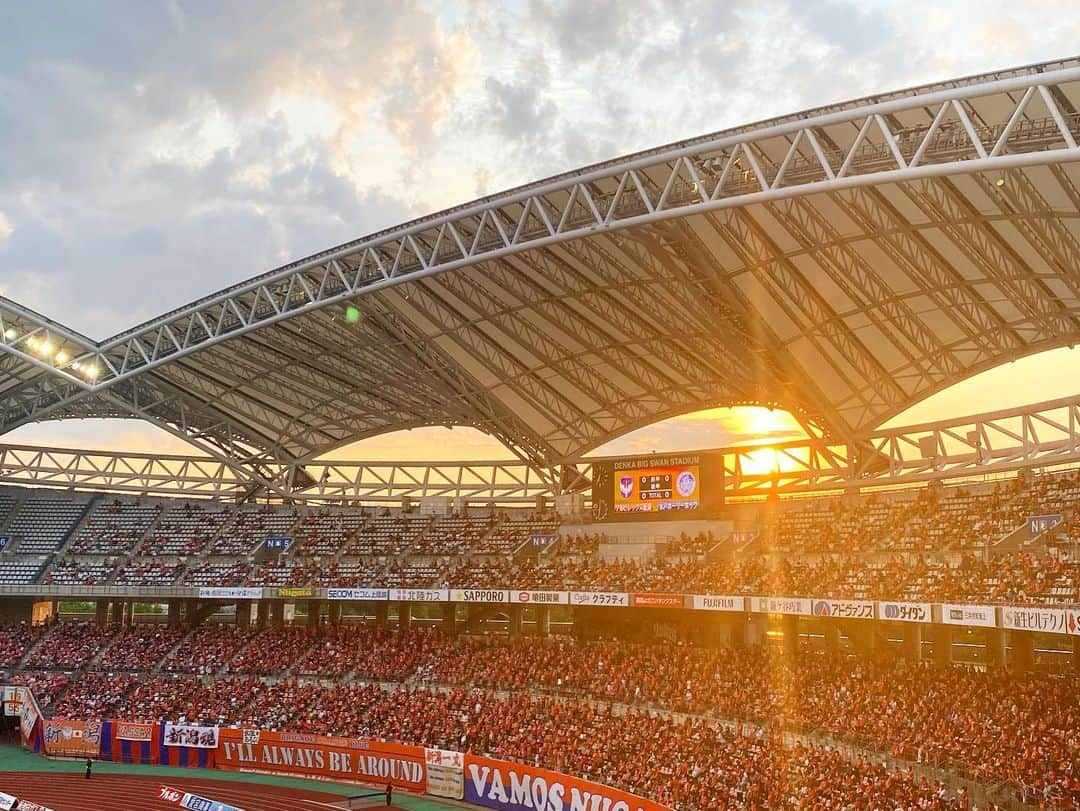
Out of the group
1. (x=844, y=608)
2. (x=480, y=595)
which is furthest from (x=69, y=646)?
(x=844, y=608)

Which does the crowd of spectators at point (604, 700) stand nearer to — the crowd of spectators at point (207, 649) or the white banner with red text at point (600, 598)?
the crowd of spectators at point (207, 649)

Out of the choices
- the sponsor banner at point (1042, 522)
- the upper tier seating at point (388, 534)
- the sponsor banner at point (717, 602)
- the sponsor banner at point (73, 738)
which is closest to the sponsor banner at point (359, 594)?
the upper tier seating at point (388, 534)

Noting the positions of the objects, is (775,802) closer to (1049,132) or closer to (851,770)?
(851,770)

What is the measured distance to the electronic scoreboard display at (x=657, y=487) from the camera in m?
45.1

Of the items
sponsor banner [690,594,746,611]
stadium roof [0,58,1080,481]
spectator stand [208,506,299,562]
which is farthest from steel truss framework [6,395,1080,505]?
sponsor banner [690,594,746,611]

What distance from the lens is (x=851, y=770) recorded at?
27266 mm

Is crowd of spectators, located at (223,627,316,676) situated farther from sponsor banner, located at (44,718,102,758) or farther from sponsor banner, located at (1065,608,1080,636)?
sponsor banner, located at (1065,608,1080,636)

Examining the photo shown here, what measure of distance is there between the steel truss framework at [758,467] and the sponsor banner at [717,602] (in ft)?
29.7

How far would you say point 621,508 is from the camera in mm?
47500

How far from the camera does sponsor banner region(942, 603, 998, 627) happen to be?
28672 mm

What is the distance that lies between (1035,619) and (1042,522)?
26.3 feet

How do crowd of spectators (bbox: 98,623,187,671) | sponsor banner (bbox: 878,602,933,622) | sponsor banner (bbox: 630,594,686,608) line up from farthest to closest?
crowd of spectators (bbox: 98,623,187,671)
sponsor banner (bbox: 630,594,686,608)
sponsor banner (bbox: 878,602,933,622)

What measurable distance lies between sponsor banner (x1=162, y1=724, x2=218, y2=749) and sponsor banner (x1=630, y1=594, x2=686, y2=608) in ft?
57.9

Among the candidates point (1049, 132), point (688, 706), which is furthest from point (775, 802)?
point (1049, 132)
